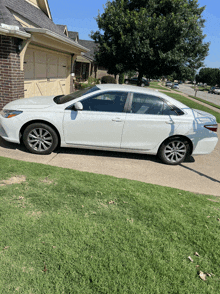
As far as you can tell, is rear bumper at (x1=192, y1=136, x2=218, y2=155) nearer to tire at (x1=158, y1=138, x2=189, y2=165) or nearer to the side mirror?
tire at (x1=158, y1=138, x2=189, y2=165)

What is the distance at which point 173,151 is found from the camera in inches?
233

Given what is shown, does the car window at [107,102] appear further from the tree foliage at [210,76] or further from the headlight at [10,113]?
the tree foliage at [210,76]

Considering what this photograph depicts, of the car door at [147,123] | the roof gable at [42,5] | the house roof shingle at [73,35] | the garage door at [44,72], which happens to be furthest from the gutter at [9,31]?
the house roof shingle at [73,35]

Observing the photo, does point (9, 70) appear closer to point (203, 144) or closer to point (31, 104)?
point (31, 104)

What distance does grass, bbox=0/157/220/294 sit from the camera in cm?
251

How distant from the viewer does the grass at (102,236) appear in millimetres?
2508

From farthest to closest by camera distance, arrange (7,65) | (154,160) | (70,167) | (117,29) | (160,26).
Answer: (117,29) < (160,26) < (7,65) < (154,160) < (70,167)

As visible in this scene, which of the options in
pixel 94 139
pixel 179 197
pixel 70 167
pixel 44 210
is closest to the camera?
pixel 44 210

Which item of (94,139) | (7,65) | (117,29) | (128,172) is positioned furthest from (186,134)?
(117,29)

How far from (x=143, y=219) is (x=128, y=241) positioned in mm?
575

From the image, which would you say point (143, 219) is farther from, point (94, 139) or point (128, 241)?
point (94, 139)

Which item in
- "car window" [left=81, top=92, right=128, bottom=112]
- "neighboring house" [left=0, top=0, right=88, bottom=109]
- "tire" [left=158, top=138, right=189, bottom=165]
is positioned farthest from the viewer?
"neighboring house" [left=0, top=0, right=88, bottom=109]

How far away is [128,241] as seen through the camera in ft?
10.2

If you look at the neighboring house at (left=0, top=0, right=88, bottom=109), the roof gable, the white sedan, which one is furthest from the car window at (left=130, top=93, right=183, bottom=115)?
the roof gable
